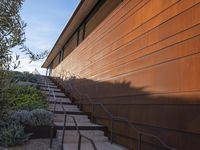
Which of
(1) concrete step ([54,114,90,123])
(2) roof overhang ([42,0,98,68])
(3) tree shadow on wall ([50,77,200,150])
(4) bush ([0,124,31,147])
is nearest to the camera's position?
(3) tree shadow on wall ([50,77,200,150])

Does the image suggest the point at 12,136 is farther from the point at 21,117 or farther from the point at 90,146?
the point at 90,146

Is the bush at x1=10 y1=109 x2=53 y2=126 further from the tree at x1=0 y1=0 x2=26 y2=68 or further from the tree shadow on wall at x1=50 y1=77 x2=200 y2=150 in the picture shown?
the tree at x1=0 y1=0 x2=26 y2=68

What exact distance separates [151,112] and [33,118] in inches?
117

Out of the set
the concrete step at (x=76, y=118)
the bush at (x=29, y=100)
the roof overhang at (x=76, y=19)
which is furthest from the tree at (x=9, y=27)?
the roof overhang at (x=76, y=19)

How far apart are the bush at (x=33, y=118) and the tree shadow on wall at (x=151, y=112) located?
5.12ft

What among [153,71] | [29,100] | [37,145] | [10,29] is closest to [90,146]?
[37,145]

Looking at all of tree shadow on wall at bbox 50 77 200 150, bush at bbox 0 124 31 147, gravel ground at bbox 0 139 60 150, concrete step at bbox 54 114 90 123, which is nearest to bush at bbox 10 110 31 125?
bush at bbox 0 124 31 147

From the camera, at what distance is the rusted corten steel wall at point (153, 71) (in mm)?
4164

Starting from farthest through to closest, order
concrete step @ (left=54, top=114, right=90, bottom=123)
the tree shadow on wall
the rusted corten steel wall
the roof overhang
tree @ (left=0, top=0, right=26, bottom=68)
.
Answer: the roof overhang, concrete step @ (left=54, top=114, right=90, bottom=123), the rusted corten steel wall, the tree shadow on wall, tree @ (left=0, top=0, right=26, bottom=68)

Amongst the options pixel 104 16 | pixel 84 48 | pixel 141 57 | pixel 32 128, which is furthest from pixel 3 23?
pixel 84 48

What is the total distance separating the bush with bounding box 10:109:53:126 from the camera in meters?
6.47

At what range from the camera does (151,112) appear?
5.09 meters

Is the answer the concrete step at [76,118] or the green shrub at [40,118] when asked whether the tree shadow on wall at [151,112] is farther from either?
the green shrub at [40,118]

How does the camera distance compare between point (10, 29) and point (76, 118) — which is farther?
point (76, 118)
